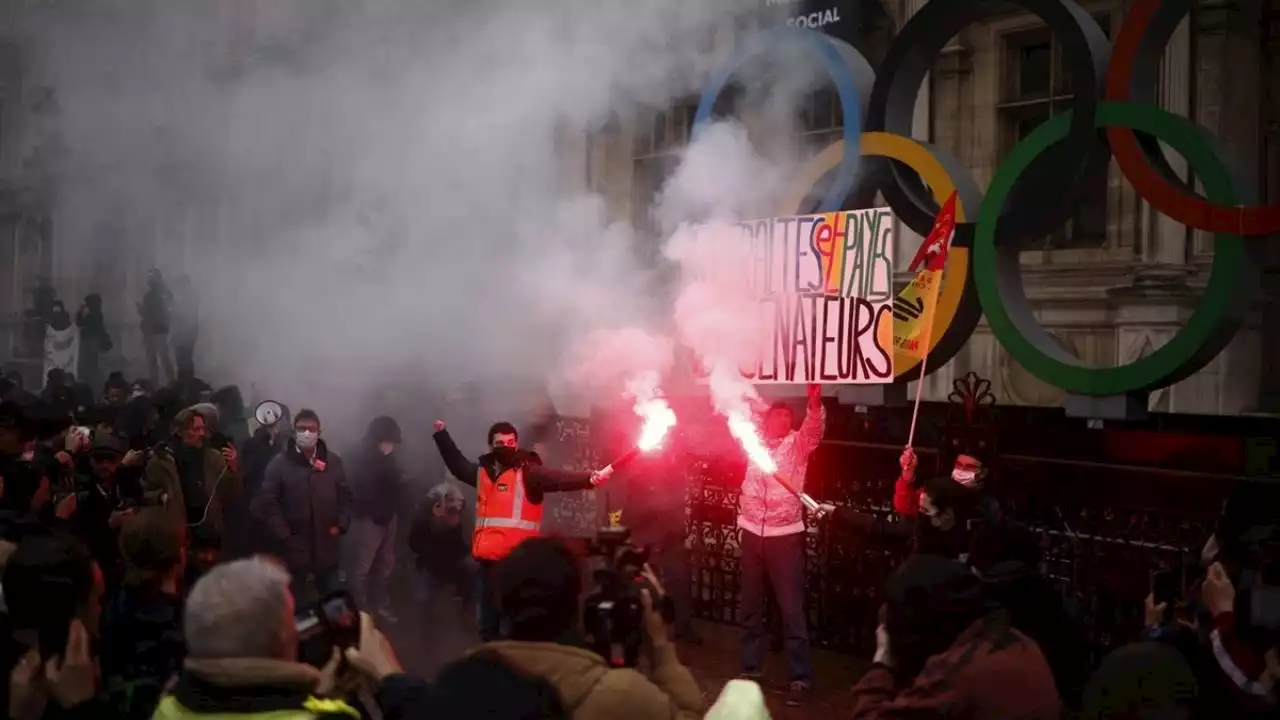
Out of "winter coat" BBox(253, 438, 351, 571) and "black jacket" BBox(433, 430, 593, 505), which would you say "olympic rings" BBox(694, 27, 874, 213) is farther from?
"winter coat" BBox(253, 438, 351, 571)

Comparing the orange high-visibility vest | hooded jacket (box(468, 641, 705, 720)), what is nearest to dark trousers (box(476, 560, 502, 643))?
the orange high-visibility vest

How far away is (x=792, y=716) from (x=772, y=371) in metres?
2.13

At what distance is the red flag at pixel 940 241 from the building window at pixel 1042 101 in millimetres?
7717

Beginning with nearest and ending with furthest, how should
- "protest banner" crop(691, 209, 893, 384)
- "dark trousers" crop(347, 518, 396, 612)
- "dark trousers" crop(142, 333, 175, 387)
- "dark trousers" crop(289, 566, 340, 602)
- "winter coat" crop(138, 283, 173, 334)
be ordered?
"protest banner" crop(691, 209, 893, 384) < "dark trousers" crop(289, 566, 340, 602) < "dark trousers" crop(347, 518, 396, 612) < "winter coat" crop(138, 283, 173, 334) < "dark trousers" crop(142, 333, 175, 387)

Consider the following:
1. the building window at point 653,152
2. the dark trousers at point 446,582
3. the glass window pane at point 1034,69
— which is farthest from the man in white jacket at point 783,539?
the glass window pane at point 1034,69

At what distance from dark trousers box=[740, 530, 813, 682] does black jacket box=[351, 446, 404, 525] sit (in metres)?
3.21

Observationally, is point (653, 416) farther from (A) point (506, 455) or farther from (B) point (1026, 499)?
(B) point (1026, 499)

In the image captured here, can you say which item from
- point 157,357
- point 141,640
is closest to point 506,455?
point 141,640

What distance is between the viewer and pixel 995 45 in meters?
14.9

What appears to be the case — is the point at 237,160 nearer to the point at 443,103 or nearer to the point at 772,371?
the point at 443,103

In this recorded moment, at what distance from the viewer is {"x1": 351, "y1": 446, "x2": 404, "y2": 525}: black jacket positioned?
9727 millimetres

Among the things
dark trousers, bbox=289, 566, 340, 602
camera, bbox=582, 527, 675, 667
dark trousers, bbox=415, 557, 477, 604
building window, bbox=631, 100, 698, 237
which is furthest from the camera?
building window, bbox=631, 100, 698, 237

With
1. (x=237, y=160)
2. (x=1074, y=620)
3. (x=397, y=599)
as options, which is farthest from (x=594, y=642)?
(x=237, y=160)

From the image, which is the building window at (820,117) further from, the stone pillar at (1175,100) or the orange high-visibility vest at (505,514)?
the orange high-visibility vest at (505,514)
